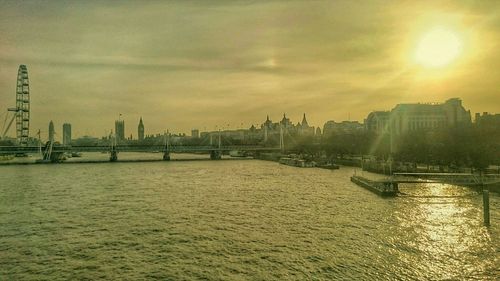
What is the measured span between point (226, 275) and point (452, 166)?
48.8 meters

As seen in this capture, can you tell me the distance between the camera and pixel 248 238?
20.3 m

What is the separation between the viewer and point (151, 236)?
818 inches

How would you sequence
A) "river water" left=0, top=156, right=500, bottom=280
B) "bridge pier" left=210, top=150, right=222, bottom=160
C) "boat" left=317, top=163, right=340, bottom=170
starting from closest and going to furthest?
"river water" left=0, top=156, right=500, bottom=280 < "boat" left=317, top=163, right=340, bottom=170 < "bridge pier" left=210, top=150, right=222, bottom=160

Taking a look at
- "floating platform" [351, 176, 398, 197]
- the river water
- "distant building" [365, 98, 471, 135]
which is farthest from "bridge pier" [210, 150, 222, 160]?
the river water

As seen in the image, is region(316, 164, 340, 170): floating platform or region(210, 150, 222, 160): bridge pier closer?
region(316, 164, 340, 170): floating platform

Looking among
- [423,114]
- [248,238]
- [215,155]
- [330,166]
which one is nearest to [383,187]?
[248,238]

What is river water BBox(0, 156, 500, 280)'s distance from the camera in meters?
15.8

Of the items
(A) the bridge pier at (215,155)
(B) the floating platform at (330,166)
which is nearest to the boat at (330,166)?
(B) the floating platform at (330,166)

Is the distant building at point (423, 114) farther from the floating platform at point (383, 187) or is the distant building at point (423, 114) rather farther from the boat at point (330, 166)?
the floating platform at point (383, 187)

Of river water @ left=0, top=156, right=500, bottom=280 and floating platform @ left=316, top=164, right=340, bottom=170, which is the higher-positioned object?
floating platform @ left=316, top=164, right=340, bottom=170

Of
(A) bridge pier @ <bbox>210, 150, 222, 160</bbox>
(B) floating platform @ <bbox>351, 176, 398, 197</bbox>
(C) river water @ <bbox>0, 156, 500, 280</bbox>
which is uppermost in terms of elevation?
(A) bridge pier @ <bbox>210, 150, 222, 160</bbox>

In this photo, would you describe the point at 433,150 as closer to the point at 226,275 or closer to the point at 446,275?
the point at 446,275

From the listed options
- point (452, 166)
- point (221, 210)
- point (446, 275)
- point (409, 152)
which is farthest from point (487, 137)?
point (446, 275)

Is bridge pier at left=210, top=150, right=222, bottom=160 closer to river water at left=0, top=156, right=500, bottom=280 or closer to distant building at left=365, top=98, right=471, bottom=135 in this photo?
distant building at left=365, top=98, right=471, bottom=135
